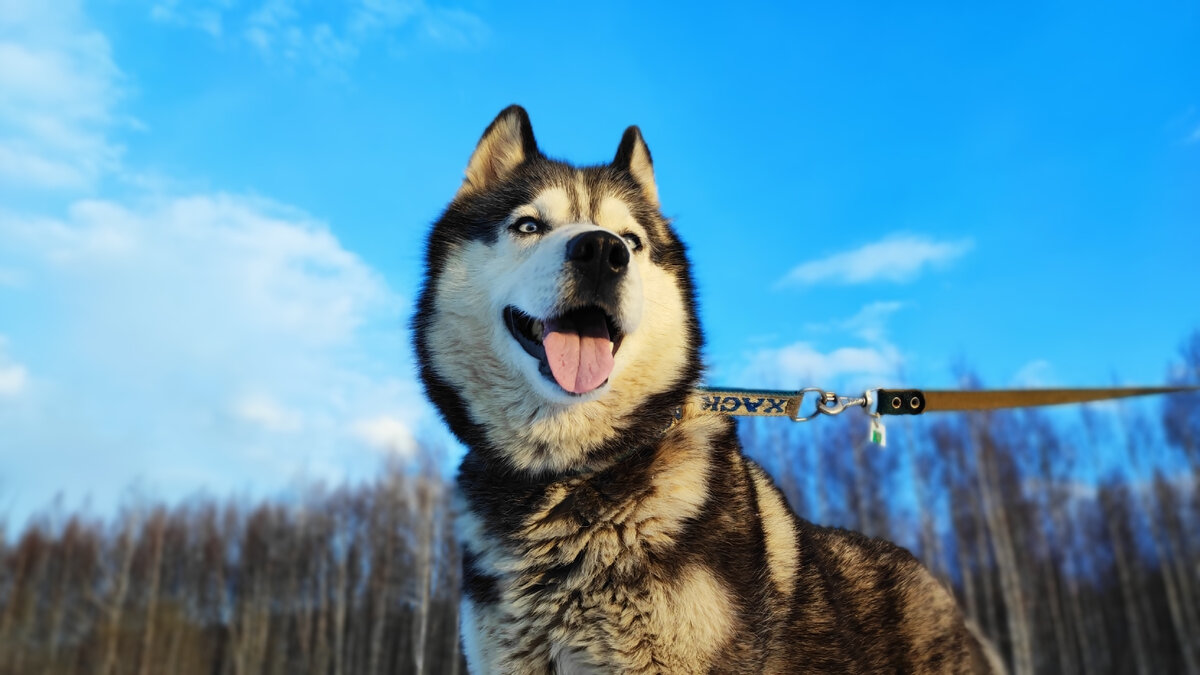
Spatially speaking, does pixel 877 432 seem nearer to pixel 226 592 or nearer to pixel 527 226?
pixel 527 226

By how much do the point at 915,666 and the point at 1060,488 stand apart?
31.2m

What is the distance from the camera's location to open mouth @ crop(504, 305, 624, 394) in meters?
3.00

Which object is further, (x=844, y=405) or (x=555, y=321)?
(x=844, y=405)

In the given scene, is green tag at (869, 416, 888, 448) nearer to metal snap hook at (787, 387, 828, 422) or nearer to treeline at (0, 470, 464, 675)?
metal snap hook at (787, 387, 828, 422)

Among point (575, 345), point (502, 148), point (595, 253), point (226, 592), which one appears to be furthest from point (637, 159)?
point (226, 592)

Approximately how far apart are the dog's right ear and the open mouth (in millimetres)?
1114

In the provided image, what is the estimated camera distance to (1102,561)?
→ 31.0 metres

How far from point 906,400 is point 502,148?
246 centimetres

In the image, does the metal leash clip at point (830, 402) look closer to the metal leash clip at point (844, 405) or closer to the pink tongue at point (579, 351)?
the metal leash clip at point (844, 405)

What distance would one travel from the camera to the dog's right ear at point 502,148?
3.99m

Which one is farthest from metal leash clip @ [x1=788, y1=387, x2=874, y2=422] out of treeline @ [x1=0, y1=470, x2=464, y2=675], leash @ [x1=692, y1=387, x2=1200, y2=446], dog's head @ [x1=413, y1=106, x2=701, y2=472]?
treeline @ [x1=0, y1=470, x2=464, y2=675]

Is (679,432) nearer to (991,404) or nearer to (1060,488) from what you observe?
(991,404)

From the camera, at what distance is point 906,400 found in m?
3.92

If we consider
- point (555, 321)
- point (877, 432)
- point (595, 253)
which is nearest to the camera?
point (595, 253)
